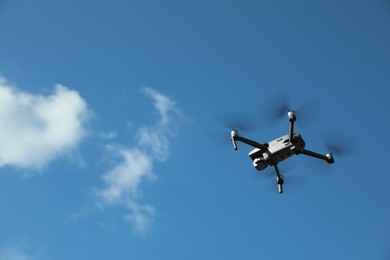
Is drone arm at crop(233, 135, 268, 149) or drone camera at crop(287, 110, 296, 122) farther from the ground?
drone camera at crop(287, 110, 296, 122)

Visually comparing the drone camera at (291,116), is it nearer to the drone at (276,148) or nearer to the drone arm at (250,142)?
the drone at (276,148)

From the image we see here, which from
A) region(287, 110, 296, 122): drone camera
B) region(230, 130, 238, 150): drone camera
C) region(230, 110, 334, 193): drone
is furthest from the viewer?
region(230, 130, 238, 150): drone camera

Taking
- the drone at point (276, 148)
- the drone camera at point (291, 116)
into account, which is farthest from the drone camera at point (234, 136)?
the drone camera at point (291, 116)

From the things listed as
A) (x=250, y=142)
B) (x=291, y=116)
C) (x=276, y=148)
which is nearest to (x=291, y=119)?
(x=291, y=116)

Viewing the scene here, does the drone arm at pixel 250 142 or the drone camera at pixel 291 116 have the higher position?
the drone camera at pixel 291 116

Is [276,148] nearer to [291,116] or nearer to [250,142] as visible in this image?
[250,142]

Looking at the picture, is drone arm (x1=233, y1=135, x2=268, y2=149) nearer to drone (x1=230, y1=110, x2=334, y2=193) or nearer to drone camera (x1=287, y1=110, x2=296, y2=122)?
drone (x1=230, y1=110, x2=334, y2=193)

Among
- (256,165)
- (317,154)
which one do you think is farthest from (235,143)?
(317,154)

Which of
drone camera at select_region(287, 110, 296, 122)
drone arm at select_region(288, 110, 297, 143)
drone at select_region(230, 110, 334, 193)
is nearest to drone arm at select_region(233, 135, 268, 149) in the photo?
drone at select_region(230, 110, 334, 193)

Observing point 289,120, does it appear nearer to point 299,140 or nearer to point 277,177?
point 299,140
